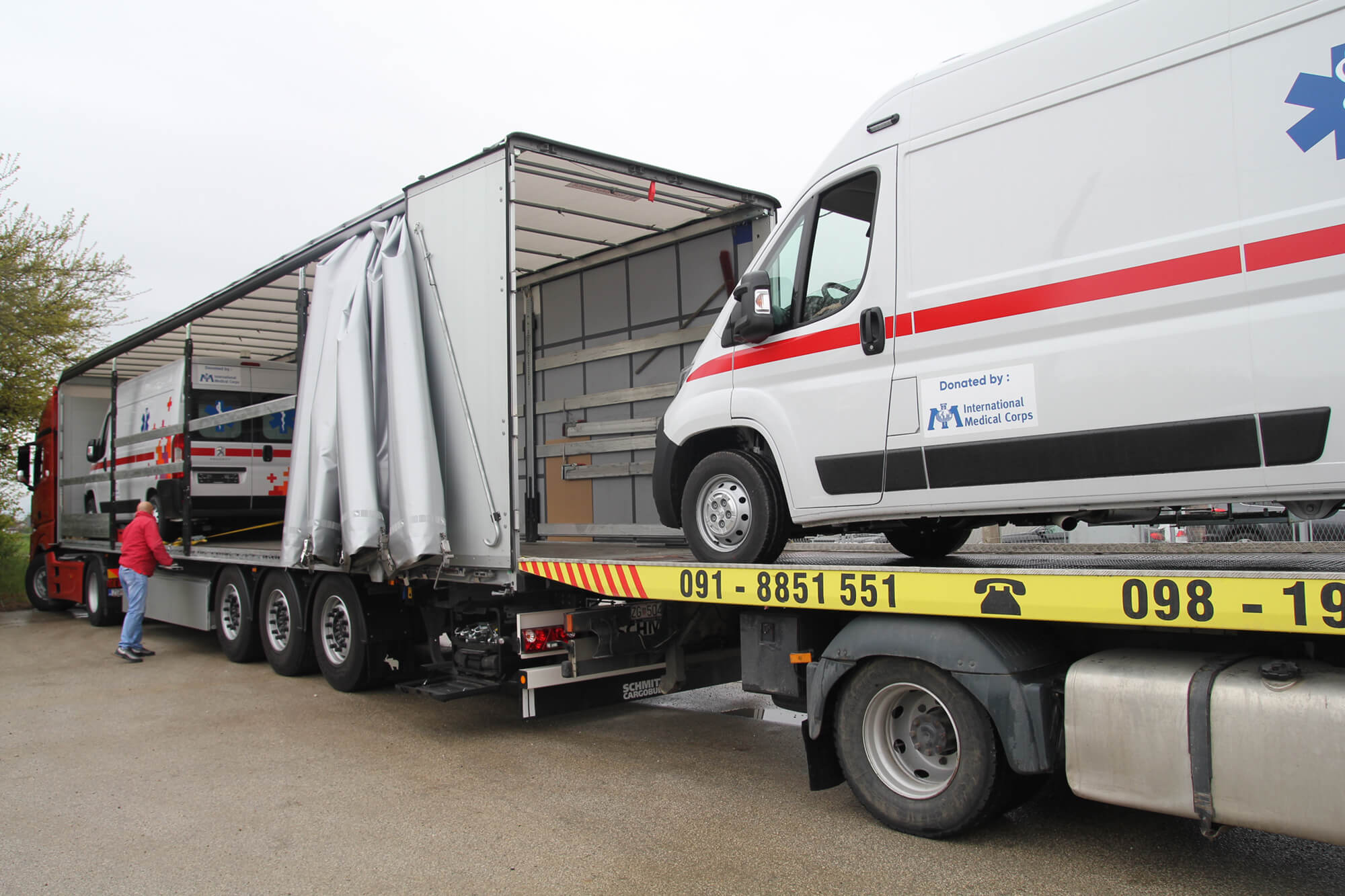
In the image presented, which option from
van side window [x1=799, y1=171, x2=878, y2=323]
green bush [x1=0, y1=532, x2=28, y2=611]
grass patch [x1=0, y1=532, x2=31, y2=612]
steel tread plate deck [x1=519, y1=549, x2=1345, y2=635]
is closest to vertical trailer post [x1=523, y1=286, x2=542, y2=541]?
steel tread plate deck [x1=519, y1=549, x2=1345, y2=635]

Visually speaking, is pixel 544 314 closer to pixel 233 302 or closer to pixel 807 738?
pixel 233 302

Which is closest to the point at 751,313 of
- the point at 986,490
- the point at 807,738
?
the point at 986,490

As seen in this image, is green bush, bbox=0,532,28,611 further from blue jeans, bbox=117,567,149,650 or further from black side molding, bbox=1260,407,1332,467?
black side molding, bbox=1260,407,1332,467

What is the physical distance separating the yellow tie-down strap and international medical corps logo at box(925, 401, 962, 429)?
0.69 m

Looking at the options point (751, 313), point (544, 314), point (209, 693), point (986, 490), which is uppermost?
point (544, 314)

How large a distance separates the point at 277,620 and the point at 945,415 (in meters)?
7.13

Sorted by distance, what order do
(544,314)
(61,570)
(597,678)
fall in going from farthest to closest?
(61,570)
(544,314)
(597,678)

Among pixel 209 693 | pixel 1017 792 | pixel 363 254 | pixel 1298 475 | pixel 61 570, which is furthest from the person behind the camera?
pixel 61 570

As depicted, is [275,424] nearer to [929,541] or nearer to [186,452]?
[186,452]

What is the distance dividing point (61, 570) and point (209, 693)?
26.4 feet

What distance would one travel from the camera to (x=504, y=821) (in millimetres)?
4883

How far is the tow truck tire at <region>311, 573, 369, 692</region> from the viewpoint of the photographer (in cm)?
785

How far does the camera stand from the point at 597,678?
641 centimetres

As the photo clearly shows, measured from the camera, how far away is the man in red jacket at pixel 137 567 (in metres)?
10.4
